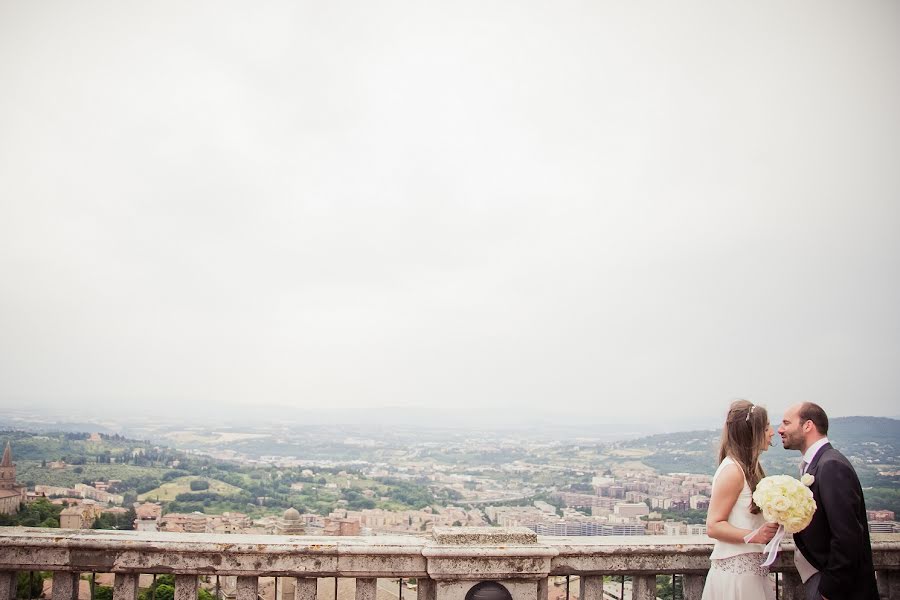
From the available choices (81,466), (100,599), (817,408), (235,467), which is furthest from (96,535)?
(235,467)

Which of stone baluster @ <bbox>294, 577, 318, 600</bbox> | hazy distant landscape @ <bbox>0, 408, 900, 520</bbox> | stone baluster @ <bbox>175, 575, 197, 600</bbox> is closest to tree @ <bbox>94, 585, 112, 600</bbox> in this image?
stone baluster @ <bbox>175, 575, 197, 600</bbox>

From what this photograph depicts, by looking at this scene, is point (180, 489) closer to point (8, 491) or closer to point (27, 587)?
point (8, 491)

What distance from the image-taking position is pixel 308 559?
452 centimetres

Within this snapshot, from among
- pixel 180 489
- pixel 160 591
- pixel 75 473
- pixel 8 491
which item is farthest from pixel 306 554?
pixel 180 489

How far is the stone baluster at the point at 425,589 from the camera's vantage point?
4688 millimetres

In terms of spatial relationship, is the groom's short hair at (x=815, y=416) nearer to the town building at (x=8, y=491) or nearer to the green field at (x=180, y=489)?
the town building at (x=8, y=491)

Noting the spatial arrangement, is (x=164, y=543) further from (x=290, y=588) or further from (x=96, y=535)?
(x=290, y=588)

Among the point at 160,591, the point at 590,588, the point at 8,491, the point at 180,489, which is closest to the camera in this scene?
the point at 590,588

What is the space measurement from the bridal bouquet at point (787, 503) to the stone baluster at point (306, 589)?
3550 millimetres

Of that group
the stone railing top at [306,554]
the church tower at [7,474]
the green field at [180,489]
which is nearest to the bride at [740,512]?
the stone railing top at [306,554]

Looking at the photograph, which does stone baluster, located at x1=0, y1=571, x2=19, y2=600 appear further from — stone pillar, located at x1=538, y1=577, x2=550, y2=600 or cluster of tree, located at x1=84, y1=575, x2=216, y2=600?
stone pillar, located at x1=538, y1=577, x2=550, y2=600

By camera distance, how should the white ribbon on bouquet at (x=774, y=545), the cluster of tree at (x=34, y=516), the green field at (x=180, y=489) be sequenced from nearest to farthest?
the white ribbon on bouquet at (x=774, y=545) < the cluster of tree at (x=34, y=516) < the green field at (x=180, y=489)

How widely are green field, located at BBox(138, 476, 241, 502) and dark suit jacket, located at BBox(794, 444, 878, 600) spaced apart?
60.6 feet

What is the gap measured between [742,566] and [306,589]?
3592 millimetres
